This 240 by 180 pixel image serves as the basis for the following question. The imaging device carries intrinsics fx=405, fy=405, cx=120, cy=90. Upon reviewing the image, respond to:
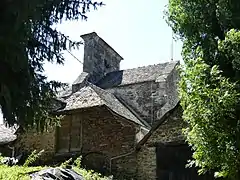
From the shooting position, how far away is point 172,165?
45.3ft

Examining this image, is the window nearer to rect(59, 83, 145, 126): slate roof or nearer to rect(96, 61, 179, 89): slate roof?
rect(59, 83, 145, 126): slate roof

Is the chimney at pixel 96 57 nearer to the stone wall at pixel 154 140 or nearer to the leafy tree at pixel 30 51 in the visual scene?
the stone wall at pixel 154 140

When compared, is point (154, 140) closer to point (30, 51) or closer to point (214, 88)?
point (214, 88)

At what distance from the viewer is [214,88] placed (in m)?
8.56

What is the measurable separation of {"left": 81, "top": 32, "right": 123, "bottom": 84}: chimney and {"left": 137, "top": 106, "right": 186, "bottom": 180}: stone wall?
11.3 metres

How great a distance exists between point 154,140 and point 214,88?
5.88 metres

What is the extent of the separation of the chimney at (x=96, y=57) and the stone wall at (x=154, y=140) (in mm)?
11336

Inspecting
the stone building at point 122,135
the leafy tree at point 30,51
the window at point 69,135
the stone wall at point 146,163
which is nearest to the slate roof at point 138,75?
the stone building at point 122,135

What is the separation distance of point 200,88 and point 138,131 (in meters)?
7.43

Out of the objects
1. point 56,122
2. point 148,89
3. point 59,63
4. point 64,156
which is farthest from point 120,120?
point 59,63

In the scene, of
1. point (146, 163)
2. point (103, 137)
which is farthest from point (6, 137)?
point (146, 163)

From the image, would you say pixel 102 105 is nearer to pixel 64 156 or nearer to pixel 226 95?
pixel 64 156

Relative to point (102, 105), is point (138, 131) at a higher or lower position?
lower

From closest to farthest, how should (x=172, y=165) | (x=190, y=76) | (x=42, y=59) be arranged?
(x=42, y=59) < (x=190, y=76) < (x=172, y=165)
